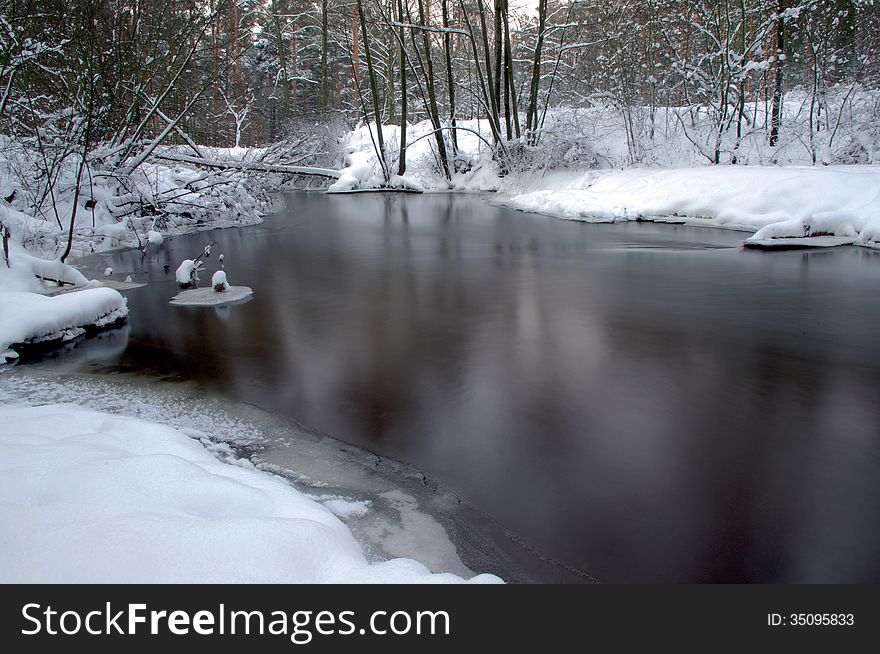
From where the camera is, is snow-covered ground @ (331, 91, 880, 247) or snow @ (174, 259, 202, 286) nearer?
snow @ (174, 259, 202, 286)

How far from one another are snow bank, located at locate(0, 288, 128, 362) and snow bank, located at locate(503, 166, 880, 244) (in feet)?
34.5

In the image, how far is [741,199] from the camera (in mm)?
13438

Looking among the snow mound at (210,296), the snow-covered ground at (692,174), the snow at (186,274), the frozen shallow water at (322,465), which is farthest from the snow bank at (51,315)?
the snow-covered ground at (692,174)

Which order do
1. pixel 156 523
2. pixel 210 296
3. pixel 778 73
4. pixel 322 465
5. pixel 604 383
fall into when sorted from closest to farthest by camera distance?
pixel 156 523
pixel 322 465
pixel 604 383
pixel 210 296
pixel 778 73

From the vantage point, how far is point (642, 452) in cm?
412

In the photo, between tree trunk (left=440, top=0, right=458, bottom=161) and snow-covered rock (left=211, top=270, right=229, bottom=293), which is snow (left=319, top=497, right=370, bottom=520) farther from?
tree trunk (left=440, top=0, right=458, bottom=161)

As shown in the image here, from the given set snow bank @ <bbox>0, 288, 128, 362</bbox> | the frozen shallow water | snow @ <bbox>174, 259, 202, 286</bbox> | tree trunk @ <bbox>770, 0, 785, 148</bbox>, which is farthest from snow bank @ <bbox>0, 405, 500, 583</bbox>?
tree trunk @ <bbox>770, 0, 785, 148</bbox>

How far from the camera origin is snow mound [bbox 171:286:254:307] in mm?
8531

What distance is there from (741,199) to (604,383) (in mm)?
10040

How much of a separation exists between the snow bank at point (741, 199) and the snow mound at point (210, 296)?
8.93 m

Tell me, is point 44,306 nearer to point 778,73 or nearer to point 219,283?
point 219,283

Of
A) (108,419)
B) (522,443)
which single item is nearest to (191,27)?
(108,419)

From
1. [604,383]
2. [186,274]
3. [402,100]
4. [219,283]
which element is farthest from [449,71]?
[604,383]

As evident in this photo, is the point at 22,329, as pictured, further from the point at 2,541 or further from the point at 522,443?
the point at 522,443
